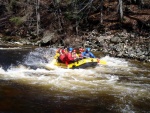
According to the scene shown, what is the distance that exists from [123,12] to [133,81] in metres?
15.2

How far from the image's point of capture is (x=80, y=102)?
9.35 meters

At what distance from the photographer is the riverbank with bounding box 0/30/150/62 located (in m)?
19.0

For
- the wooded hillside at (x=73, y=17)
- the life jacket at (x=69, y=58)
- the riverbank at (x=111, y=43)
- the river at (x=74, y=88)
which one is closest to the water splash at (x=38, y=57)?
the river at (x=74, y=88)

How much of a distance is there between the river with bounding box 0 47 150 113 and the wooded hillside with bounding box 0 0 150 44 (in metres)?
8.70

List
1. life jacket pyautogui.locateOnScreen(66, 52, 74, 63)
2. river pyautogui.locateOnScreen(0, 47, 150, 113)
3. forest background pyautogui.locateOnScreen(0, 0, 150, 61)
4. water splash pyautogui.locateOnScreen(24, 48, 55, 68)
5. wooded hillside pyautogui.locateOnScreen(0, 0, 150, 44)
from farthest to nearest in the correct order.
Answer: wooded hillside pyautogui.locateOnScreen(0, 0, 150, 44)
forest background pyautogui.locateOnScreen(0, 0, 150, 61)
water splash pyautogui.locateOnScreen(24, 48, 55, 68)
life jacket pyautogui.locateOnScreen(66, 52, 74, 63)
river pyautogui.locateOnScreen(0, 47, 150, 113)

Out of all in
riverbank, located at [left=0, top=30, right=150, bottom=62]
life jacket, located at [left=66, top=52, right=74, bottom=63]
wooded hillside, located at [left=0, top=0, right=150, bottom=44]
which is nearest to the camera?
life jacket, located at [left=66, top=52, right=74, bottom=63]

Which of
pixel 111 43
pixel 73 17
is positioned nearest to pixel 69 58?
pixel 111 43

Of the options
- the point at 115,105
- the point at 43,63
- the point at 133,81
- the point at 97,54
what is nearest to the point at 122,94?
the point at 115,105

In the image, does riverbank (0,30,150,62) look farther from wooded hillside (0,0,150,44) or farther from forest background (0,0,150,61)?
wooded hillside (0,0,150,44)

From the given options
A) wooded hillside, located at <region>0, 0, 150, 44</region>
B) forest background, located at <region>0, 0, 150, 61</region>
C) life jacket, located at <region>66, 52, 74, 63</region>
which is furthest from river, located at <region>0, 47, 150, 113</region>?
wooded hillside, located at <region>0, 0, 150, 44</region>

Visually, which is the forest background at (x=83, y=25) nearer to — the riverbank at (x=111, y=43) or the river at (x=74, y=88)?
the riverbank at (x=111, y=43)

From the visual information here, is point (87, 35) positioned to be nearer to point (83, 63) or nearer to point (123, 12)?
point (123, 12)

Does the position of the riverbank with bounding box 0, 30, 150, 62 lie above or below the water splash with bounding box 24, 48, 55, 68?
above

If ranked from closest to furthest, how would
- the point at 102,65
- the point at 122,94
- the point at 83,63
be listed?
the point at 122,94
the point at 83,63
the point at 102,65
